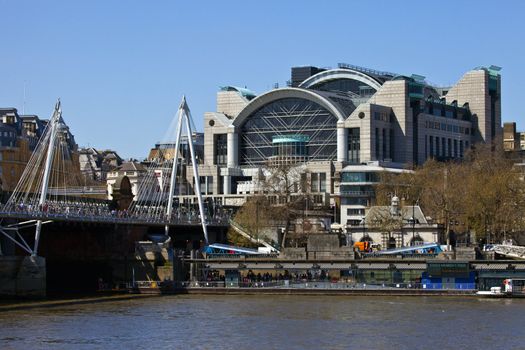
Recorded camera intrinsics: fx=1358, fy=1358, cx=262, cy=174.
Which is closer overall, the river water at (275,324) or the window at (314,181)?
the river water at (275,324)

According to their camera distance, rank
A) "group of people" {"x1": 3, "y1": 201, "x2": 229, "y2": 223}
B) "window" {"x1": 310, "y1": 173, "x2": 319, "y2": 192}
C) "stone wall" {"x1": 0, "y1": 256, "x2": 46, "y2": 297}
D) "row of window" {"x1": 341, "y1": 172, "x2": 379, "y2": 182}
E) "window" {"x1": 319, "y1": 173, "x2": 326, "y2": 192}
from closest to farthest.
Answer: "stone wall" {"x1": 0, "y1": 256, "x2": 46, "y2": 297} < "group of people" {"x1": 3, "y1": 201, "x2": 229, "y2": 223} < "row of window" {"x1": 341, "y1": 172, "x2": 379, "y2": 182} < "window" {"x1": 310, "y1": 173, "x2": 319, "y2": 192} < "window" {"x1": 319, "y1": 173, "x2": 326, "y2": 192}

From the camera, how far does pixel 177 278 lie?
12650 centimetres

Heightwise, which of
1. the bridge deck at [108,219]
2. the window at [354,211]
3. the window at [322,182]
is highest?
the window at [322,182]

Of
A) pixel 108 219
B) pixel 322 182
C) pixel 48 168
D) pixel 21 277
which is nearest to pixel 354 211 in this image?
pixel 322 182

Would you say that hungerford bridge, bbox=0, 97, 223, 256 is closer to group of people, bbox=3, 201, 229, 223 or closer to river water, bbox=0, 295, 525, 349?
group of people, bbox=3, 201, 229, 223

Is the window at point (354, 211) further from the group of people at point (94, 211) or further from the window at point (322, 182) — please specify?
the group of people at point (94, 211)

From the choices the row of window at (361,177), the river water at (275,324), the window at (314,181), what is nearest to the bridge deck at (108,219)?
the river water at (275,324)

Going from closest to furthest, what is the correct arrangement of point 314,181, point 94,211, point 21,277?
1. point 21,277
2. point 94,211
3. point 314,181

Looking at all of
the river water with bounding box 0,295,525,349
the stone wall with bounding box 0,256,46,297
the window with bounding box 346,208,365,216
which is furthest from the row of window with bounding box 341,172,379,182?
the stone wall with bounding box 0,256,46,297

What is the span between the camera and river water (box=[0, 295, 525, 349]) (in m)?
77.9

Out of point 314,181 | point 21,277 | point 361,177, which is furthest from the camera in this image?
point 314,181

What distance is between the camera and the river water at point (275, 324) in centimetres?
7788

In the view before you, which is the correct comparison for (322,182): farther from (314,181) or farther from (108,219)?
(108,219)

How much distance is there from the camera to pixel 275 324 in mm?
87812
